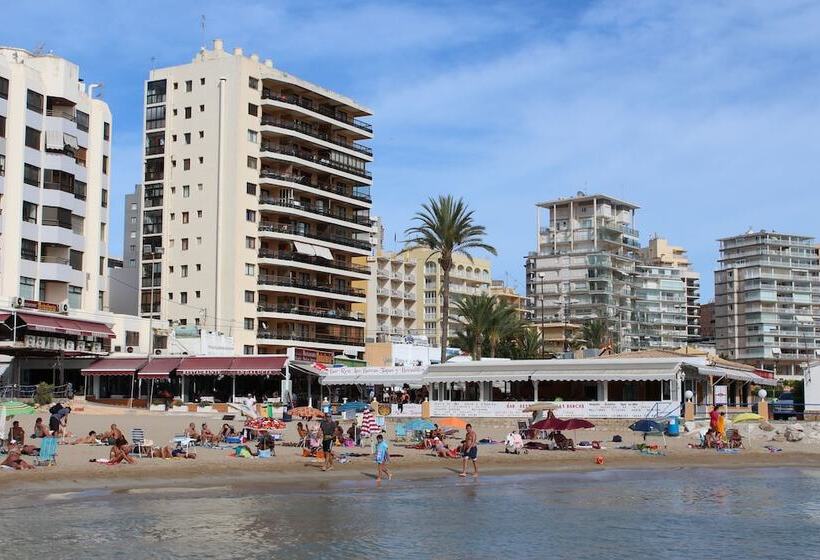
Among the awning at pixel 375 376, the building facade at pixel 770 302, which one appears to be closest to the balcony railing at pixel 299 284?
the awning at pixel 375 376

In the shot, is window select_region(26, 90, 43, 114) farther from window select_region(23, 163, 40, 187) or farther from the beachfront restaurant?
the beachfront restaurant

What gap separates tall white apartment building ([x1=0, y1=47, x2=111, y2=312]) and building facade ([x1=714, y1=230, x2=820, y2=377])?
464 ft

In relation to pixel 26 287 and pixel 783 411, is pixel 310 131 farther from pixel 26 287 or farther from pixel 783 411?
pixel 783 411

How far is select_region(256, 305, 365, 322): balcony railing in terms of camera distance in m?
85.4

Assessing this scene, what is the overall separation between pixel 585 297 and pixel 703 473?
129663 mm

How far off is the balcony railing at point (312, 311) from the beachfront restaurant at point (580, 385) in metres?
30.4

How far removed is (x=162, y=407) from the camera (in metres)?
58.4

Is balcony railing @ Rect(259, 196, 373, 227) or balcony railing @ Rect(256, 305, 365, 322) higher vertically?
balcony railing @ Rect(259, 196, 373, 227)

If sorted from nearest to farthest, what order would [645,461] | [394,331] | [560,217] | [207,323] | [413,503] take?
[413,503] < [645,461] < [207,323] < [394,331] < [560,217]

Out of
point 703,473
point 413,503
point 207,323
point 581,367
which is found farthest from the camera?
point 207,323

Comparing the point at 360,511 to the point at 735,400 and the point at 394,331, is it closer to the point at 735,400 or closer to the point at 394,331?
the point at 735,400

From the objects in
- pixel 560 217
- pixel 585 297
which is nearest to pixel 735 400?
pixel 585 297

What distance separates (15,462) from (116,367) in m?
36.7

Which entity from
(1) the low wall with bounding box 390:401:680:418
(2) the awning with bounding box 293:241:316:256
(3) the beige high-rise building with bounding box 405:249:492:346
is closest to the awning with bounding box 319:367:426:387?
(1) the low wall with bounding box 390:401:680:418
